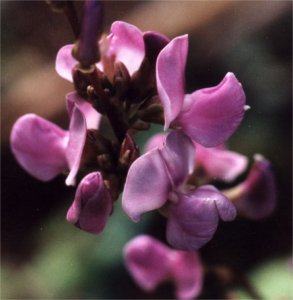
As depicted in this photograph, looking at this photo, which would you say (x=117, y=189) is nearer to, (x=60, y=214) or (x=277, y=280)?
(x=277, y=280)

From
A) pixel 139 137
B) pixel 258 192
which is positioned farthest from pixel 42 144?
pixel 139 137

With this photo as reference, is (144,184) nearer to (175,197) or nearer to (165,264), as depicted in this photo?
(175,197)

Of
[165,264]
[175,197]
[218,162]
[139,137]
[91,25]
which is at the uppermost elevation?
[91,25]

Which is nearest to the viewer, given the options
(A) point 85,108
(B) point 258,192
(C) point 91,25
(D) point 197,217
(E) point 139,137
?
(C) point 91,25

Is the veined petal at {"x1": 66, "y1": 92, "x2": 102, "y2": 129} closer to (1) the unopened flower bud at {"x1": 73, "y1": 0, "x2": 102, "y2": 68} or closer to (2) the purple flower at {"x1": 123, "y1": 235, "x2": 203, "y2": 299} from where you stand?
(1) the unopened flower bud at {"x1": 73, "y1": 0, "x2": 102, "y2": 68}

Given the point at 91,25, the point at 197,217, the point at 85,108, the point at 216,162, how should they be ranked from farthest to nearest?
the point at 216,162
the point at 85,108
the point at 197,217
the point at 91,25

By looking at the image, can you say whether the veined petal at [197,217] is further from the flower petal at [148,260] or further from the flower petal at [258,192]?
the flower petal at [148,260]

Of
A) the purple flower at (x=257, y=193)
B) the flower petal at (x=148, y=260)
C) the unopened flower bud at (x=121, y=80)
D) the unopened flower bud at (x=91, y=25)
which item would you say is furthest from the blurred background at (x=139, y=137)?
the unopened flower bud at (x=91, y=25)
